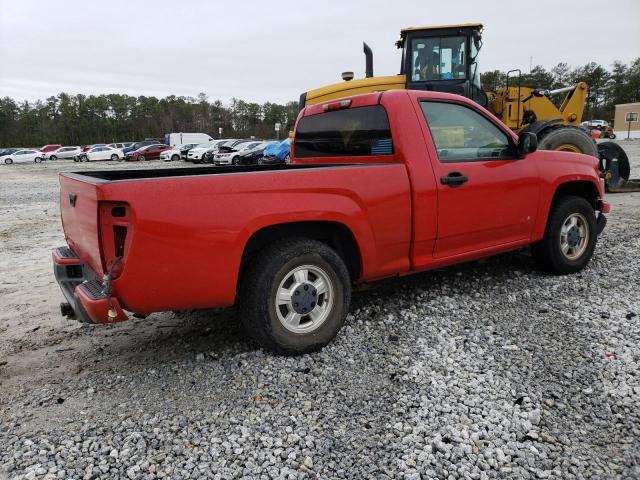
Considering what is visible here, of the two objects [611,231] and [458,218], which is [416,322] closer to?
[458,218]

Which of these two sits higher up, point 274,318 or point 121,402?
point 274,318

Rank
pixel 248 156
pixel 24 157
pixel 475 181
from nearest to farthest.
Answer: pixel 475 181 < pixel 248 156 < pixel 24 157

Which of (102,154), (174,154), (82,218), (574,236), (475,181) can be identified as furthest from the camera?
(102,154)

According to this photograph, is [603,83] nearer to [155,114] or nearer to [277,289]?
Result: [155,114]

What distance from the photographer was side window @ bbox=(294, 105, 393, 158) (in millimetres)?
4254

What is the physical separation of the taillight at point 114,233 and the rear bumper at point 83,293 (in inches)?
6.8

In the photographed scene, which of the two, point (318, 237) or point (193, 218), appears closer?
point (193, 218)

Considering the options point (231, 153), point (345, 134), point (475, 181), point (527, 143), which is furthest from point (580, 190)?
point (231, 153)

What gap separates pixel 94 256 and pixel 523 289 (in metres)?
3.87

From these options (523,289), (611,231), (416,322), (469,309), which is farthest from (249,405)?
(611,231)

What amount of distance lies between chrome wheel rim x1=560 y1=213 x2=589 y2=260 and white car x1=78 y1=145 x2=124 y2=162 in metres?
44.6

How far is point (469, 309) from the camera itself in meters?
4.46

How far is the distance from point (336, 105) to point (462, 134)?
1.18 metres

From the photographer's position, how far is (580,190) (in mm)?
5555
